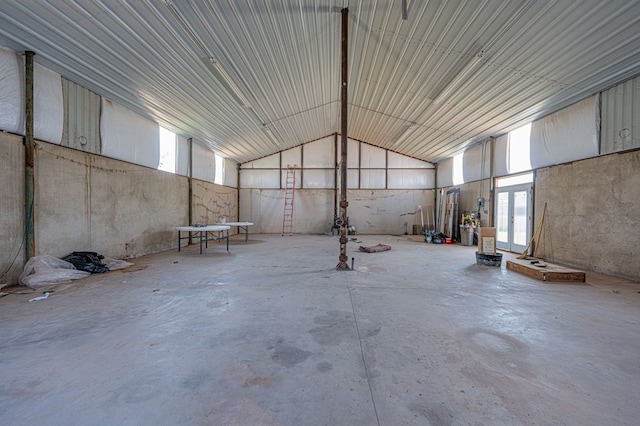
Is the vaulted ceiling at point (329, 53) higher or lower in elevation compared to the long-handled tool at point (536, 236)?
higher

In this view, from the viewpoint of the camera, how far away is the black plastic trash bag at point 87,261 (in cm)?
441

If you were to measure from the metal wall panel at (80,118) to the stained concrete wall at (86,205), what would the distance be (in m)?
0.21

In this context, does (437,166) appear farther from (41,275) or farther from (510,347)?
(41,275)

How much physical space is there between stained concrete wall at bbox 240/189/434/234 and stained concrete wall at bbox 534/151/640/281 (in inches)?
230

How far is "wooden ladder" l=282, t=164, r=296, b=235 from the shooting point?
12109 mm

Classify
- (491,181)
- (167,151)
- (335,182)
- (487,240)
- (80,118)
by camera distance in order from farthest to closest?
(335,182), (491,181), (167,151), (487,240), (80,118)

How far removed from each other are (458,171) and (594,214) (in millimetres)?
5387

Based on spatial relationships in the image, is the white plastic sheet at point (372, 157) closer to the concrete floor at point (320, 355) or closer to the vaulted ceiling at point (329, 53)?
the vaulted ceiling at point (329, 53)

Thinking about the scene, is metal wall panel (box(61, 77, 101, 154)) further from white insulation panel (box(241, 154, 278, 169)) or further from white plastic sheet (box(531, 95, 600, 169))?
white plastic sheet (box(531, 95, 600, 169))

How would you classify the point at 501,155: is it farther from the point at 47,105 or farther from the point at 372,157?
the point at 47,105

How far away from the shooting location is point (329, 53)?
582 centimetres

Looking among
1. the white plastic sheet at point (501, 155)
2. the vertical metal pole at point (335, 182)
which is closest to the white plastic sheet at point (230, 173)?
the vertical metal pole at point (335, 182)

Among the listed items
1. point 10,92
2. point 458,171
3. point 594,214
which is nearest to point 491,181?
point 458,171

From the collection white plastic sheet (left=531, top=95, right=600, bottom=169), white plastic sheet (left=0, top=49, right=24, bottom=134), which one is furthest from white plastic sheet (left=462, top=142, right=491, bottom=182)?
white plastic sheet (left=0, top=49, right=24, bottom=134)
